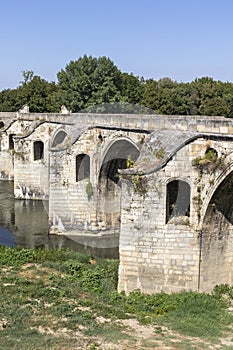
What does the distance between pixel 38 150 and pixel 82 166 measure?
8.70 metres

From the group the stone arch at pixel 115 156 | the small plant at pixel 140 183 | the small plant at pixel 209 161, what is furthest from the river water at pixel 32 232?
the small plant at pixel 209 161

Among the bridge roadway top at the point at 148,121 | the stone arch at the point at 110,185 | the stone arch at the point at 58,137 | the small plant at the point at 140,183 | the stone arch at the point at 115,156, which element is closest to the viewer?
the bridge roadway top at the point at 148,121

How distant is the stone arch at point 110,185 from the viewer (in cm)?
2308

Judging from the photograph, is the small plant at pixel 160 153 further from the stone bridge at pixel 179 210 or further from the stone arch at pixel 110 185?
the stone arch at pixel 110 185

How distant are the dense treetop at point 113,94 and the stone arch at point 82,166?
58.7ft

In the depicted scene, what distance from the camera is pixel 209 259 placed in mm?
14523

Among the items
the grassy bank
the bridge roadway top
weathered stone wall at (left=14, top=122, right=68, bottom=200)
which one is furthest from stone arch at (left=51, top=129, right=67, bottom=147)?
the grassy bank

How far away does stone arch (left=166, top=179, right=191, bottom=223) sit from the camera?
575 inches

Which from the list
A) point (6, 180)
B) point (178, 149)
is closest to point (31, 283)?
point (178, 149)

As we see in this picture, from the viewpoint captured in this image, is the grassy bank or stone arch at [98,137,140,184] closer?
the grassy bank

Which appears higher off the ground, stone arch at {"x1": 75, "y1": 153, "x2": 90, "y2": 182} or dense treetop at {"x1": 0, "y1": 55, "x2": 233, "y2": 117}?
dense treetop at {"x1": 0, "y1": 55, "x2": 233, "y2": 117}

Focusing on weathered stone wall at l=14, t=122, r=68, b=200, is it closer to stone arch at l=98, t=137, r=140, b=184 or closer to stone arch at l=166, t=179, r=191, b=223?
stone arch at l=98, t=137, r=140, b=184

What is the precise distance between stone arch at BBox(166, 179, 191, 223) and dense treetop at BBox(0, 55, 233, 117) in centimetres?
2769

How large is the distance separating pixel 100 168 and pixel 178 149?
9403 millimetres
